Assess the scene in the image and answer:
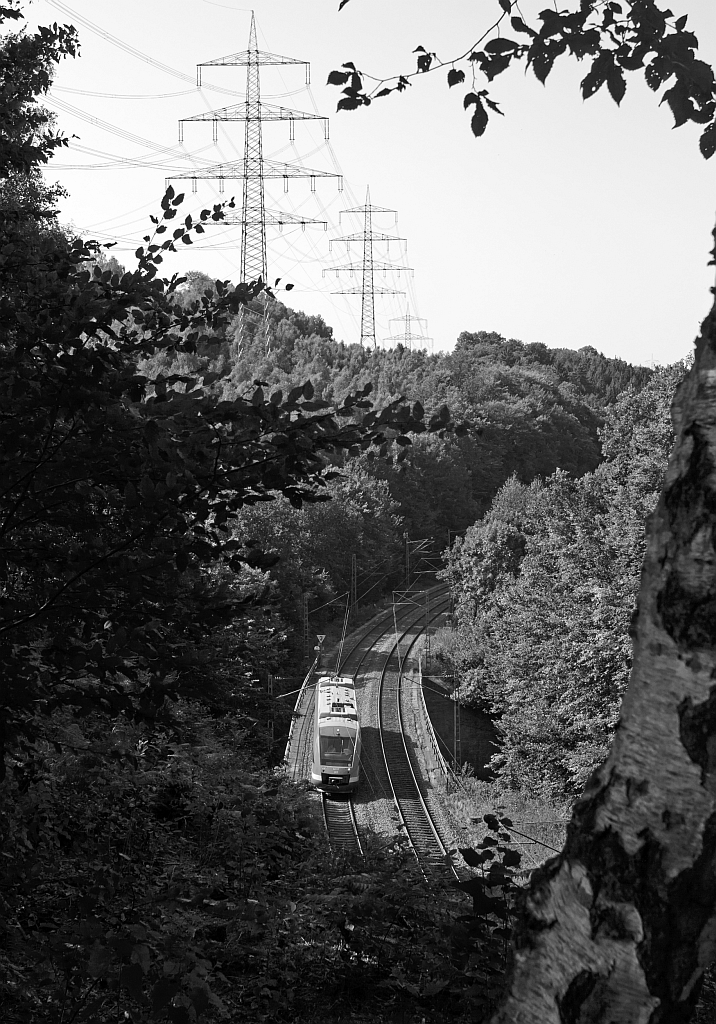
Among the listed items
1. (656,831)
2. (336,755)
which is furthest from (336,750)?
(656,831)

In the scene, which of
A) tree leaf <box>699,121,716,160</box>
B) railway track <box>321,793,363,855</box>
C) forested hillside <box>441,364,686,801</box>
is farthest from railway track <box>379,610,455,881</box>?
tree leaf <box>699,121,716,160</box>

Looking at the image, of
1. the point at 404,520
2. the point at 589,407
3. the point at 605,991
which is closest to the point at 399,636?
the point at 404,520

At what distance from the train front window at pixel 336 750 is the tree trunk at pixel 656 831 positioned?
21336mm

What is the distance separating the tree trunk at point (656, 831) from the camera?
1621 millimetres

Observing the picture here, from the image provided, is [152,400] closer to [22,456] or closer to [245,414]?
[245,414]

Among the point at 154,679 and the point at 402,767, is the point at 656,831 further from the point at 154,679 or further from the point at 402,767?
the point at 402,767

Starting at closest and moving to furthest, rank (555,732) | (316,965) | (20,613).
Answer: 1. (20,613)
2. (316,965)
3. (555,732)

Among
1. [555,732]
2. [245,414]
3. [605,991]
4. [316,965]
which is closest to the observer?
[605,991]

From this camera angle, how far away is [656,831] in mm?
1633

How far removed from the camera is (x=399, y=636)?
37.9 metres

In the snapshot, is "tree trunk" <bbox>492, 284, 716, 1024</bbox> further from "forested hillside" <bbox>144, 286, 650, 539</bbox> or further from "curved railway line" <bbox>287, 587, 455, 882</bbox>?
"forested hillside" <bbox>144, 286, 650, 539</bbox>

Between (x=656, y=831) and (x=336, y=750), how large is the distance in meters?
21.7

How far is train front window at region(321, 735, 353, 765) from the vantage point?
2231cm

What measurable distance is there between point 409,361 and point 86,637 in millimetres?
69540
